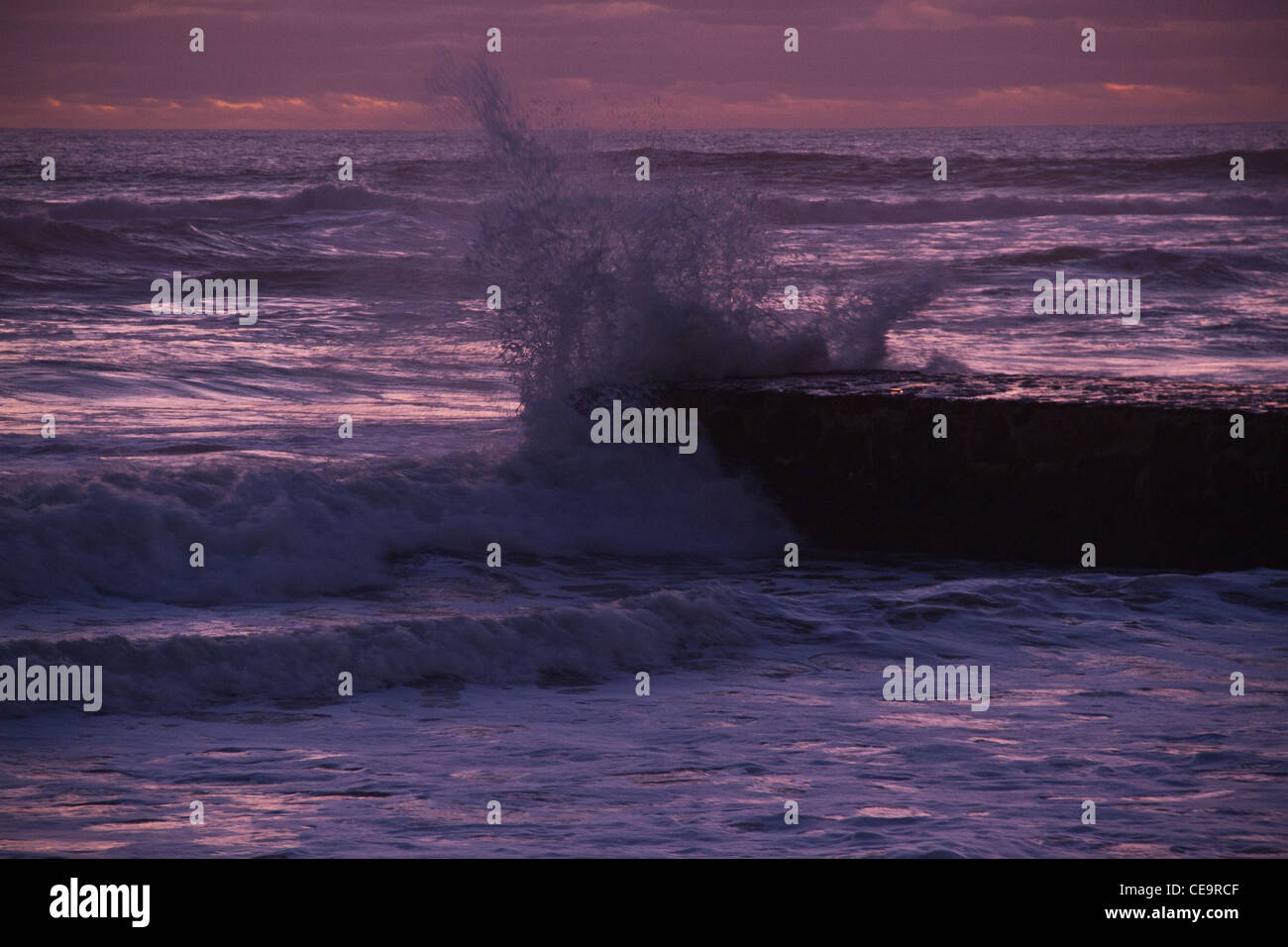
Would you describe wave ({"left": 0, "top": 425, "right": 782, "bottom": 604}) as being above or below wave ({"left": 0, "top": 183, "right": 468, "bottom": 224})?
below

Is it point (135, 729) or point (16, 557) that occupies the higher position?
point (16, 557)

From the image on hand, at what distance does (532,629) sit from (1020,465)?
302cm

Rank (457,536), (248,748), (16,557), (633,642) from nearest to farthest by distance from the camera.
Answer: (248,748), (633,642), (16,557), (457,536)

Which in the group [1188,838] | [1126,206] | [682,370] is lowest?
[1188,838]

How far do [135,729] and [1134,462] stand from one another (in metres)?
4.84

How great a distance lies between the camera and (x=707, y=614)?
5.58 m

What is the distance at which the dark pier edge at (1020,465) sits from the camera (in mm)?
6559

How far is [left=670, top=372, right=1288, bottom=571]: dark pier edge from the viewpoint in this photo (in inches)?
258

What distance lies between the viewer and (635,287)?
8.66m

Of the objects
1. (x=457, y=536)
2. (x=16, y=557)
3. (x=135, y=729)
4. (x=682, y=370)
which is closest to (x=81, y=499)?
(x=16, y=557)

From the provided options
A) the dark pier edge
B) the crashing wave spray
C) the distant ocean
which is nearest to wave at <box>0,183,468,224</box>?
the distant ocean

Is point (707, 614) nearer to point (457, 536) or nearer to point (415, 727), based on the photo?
point (415, 727)

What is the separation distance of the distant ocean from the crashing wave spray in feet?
0.14

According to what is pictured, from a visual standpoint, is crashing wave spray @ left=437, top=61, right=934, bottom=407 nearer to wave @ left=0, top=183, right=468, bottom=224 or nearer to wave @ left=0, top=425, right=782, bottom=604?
wave @ left=0, top=425, right=782, bottom=604
